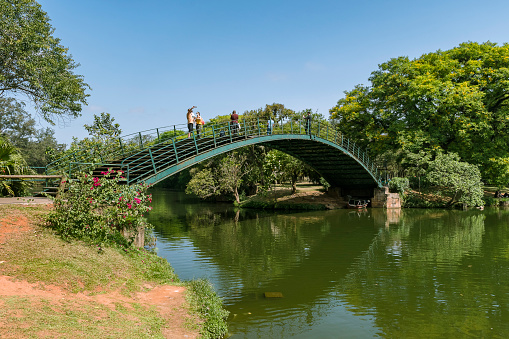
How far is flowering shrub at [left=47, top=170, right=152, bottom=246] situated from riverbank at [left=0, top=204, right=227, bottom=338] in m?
0.48

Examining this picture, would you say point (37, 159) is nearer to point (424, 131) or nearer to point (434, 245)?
point (424, 131)

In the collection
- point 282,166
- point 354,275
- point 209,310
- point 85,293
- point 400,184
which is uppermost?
point 282,166

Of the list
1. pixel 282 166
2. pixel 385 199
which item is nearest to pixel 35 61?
pixel 282 166

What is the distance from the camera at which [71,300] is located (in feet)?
22.0

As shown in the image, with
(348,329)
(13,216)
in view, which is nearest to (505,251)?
(348,329)

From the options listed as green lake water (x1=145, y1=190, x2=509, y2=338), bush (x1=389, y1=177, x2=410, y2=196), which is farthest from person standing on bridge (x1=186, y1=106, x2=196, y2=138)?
bush (x1=389, y1=177, x2=410, y2=196)

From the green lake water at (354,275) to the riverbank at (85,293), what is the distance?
1.25m

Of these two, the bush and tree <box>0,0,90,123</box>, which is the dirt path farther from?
the bush

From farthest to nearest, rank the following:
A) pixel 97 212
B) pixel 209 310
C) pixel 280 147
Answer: pixel 280 147 < pixel 97 212 < pixel 209 310

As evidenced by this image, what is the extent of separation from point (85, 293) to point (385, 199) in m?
32.0

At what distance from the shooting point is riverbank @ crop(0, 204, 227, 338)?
5.71m

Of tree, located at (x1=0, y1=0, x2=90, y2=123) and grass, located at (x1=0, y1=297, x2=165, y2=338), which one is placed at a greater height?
tree, located at (x1=0, y1=0, x2=90, y2=123)

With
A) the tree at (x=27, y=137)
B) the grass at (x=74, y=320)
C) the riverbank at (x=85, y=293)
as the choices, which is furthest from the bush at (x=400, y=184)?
the tree at (x=27, y=137)

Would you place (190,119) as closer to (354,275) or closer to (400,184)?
(354,275)
